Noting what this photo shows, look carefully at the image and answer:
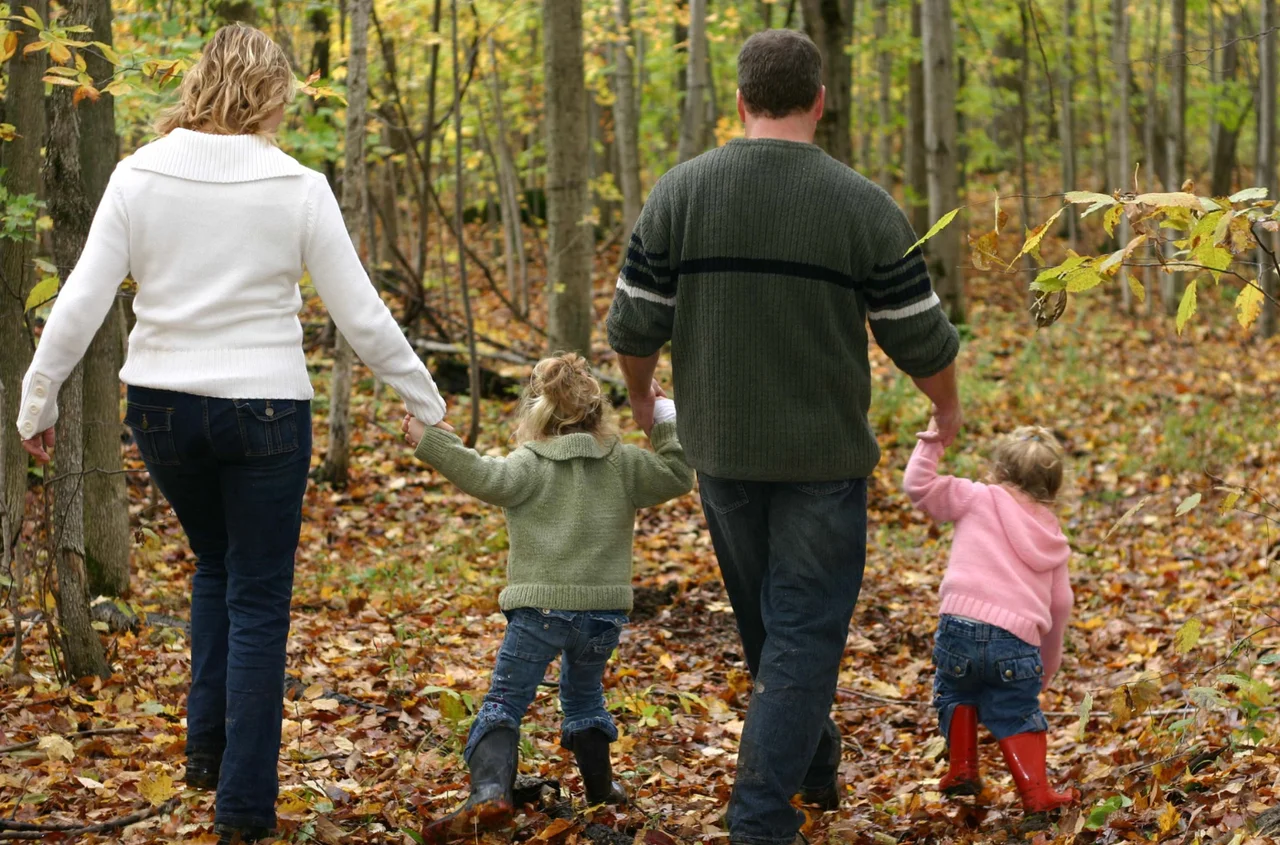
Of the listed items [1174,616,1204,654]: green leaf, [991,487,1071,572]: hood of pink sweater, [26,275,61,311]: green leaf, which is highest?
[26,275,61,311]: green leaf

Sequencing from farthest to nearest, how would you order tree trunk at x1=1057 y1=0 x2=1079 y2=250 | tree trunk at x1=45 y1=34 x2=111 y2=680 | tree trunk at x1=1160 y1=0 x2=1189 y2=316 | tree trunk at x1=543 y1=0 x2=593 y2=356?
tree trunk at x1=1057 y1=0 x2=1079 y2=250, tree trunk at x1=1160 y1=0 x2=1189 y2=316, tree trunk at x1=543 y1=0 x2=593 y2=356, tree trunk at x1=45 y1=34 x2=111 y2=680

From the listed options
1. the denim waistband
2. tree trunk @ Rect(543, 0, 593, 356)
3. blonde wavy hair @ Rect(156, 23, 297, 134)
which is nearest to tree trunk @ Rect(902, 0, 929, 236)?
tree trunk @ Rect(543, 0, 593, 356)

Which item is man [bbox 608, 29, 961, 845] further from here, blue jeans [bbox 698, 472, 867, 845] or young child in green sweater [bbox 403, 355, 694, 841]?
young child in green sweater [bbox 403, 355, 694, 841]

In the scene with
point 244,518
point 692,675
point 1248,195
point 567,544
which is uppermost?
point 1248,195

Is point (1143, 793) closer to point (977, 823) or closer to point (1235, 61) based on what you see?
point (977, 823)

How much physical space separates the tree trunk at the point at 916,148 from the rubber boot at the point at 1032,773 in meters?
16.2

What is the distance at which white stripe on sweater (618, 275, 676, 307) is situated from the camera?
3570mm

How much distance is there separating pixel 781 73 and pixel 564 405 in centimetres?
121

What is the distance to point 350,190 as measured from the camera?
8.60m

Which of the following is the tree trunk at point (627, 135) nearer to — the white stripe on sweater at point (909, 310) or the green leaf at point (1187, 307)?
the white stripe on sweater at point (909, 310)

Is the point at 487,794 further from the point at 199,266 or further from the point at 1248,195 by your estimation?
the point at 1248,195

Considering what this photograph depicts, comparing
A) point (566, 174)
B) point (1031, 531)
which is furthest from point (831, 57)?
point (1031, 531)

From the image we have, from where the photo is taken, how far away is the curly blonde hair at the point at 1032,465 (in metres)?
4.20

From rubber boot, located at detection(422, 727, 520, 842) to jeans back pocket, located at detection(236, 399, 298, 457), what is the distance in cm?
110
